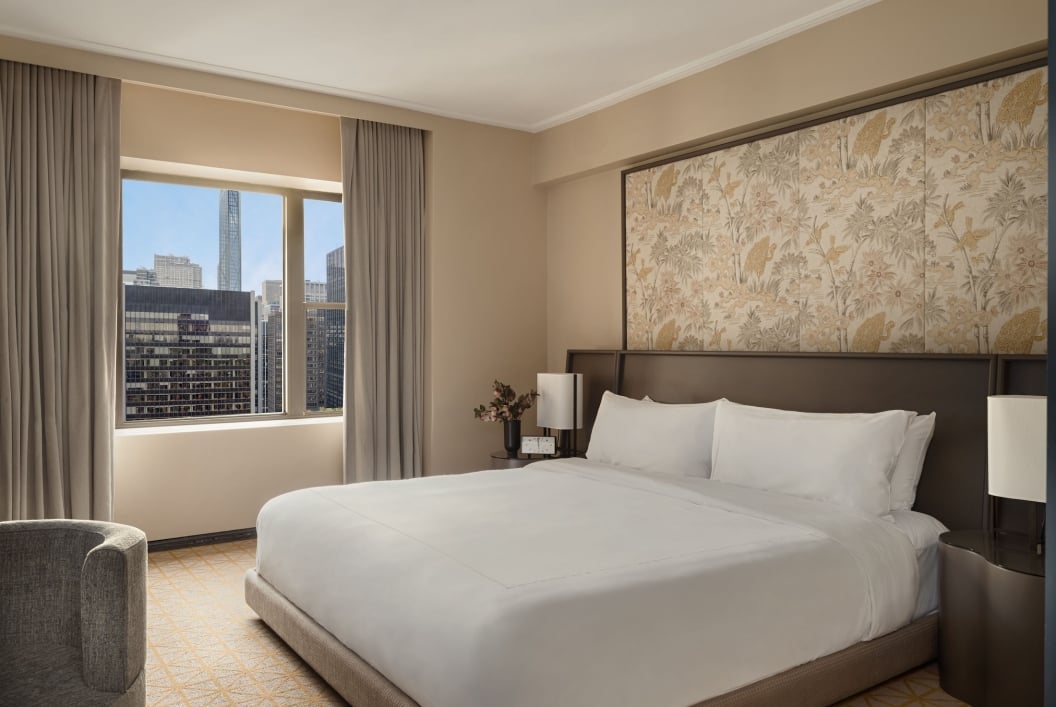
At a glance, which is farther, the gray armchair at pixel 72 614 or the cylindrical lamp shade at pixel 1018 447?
the cylindrical lamp shade at pixel 1018 447

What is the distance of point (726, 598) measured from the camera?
2264mm

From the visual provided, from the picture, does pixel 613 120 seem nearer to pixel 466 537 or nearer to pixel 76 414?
pixel 466 537

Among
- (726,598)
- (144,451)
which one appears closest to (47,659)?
(726,598)

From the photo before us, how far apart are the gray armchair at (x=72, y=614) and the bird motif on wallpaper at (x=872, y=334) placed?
10.0 ft

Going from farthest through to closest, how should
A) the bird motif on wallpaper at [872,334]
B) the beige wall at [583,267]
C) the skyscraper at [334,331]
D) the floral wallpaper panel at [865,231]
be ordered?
1. the skyscraper at [334,331]
2. the beige wall at [583,267]
3. the bird motif on wallpaper at [872,334]
4. the floral wallpaper panel at [865,231]

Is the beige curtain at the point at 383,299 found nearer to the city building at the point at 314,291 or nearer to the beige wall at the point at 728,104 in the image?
the city building at the point at 314,291

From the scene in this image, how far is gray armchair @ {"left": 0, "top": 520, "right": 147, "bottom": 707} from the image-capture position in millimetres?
1906

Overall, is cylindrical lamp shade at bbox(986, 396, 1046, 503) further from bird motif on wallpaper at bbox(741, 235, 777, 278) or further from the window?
the window

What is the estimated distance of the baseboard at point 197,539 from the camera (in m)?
4.57

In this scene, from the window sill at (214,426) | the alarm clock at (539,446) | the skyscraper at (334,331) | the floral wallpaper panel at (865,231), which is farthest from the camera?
the skyscraper at (334,331)

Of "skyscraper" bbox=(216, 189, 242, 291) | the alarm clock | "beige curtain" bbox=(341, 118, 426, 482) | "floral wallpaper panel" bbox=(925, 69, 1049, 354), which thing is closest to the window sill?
"beige curtain" bbox=(341, 118, 426, 482)

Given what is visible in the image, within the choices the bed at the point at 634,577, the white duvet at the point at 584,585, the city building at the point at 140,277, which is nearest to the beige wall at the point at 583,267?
the bed at the point at 634,577

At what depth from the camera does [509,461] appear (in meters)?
4.87

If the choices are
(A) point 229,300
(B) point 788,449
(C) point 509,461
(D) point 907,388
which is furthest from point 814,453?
(A) point 229,300
